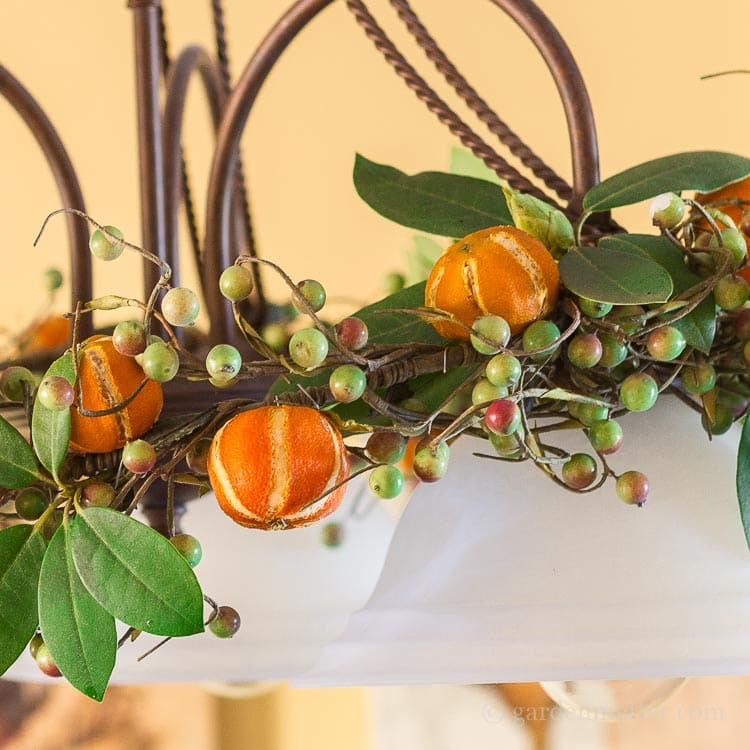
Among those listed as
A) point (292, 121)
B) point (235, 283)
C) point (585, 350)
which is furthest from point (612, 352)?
point (292, 121)

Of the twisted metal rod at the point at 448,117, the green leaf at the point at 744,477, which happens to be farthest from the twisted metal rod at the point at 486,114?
the green leaf at the point at 744,477

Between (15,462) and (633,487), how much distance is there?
190 mm

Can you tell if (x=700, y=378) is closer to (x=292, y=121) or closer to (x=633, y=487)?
(x=633, y=487)

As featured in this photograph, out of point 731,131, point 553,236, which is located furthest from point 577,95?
point 731,131

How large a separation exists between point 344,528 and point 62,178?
20 cm

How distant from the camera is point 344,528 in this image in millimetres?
430

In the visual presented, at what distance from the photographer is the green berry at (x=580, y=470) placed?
0.95ft

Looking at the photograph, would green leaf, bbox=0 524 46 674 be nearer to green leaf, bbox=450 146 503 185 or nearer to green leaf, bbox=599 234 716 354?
green leaf, bbox=599 234 716 354

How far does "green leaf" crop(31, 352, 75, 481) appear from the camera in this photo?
276 mm

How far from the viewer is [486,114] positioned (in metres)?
0.36

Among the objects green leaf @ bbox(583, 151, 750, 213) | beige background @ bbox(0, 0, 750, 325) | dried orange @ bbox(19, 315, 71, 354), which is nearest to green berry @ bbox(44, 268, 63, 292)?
dried orange @ bbox(19, 315, 71, 354)

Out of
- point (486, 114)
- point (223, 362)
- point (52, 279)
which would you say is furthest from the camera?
point (52, 279)

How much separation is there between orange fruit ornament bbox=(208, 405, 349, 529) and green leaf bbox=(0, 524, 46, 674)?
0.06m

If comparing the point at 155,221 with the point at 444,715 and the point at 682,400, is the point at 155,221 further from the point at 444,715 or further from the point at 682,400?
the point at 444,715
